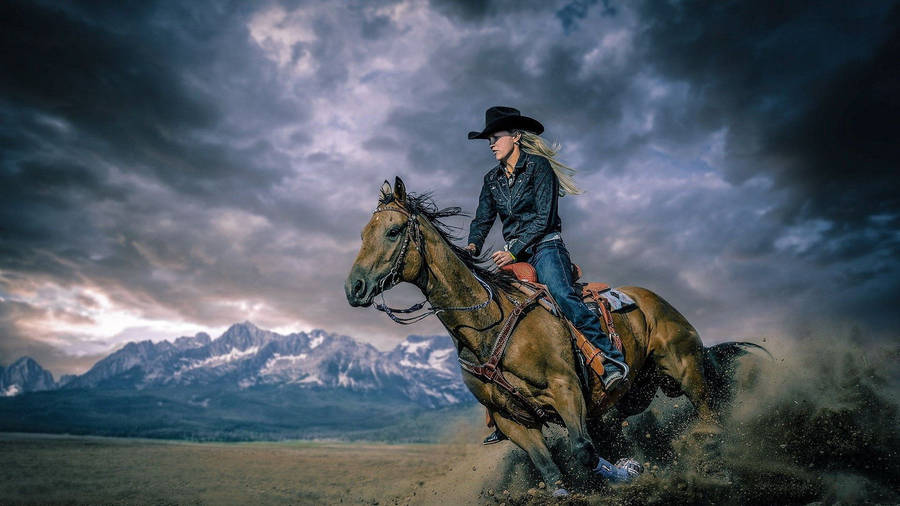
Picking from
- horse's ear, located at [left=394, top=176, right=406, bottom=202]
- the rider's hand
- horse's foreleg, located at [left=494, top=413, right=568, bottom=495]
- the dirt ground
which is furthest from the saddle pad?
the dirt ground

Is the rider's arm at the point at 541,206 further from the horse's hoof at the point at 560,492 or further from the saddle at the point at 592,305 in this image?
the horse's hoof at the point at 560,492

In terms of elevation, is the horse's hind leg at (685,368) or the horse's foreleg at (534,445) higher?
the horse's hind leg at (685,368)

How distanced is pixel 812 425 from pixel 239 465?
152 ft

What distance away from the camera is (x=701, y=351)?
7812 millimetres

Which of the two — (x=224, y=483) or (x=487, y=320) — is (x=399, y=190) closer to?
(x=487, y=320)

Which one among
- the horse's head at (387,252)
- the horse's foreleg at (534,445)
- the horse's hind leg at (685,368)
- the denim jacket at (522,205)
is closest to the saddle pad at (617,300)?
the horse's hind leg at (685,368)

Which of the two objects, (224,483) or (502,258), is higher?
(502,258)

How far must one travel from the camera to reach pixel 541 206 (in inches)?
260

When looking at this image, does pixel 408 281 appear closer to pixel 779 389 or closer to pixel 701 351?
pixel 701 351

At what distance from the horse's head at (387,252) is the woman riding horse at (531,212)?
1.32m

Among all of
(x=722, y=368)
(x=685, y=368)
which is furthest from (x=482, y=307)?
(x=722, y=368)

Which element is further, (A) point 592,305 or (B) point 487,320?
(A) point 592,305

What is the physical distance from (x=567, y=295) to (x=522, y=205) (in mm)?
1482

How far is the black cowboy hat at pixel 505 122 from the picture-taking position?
6902mm
